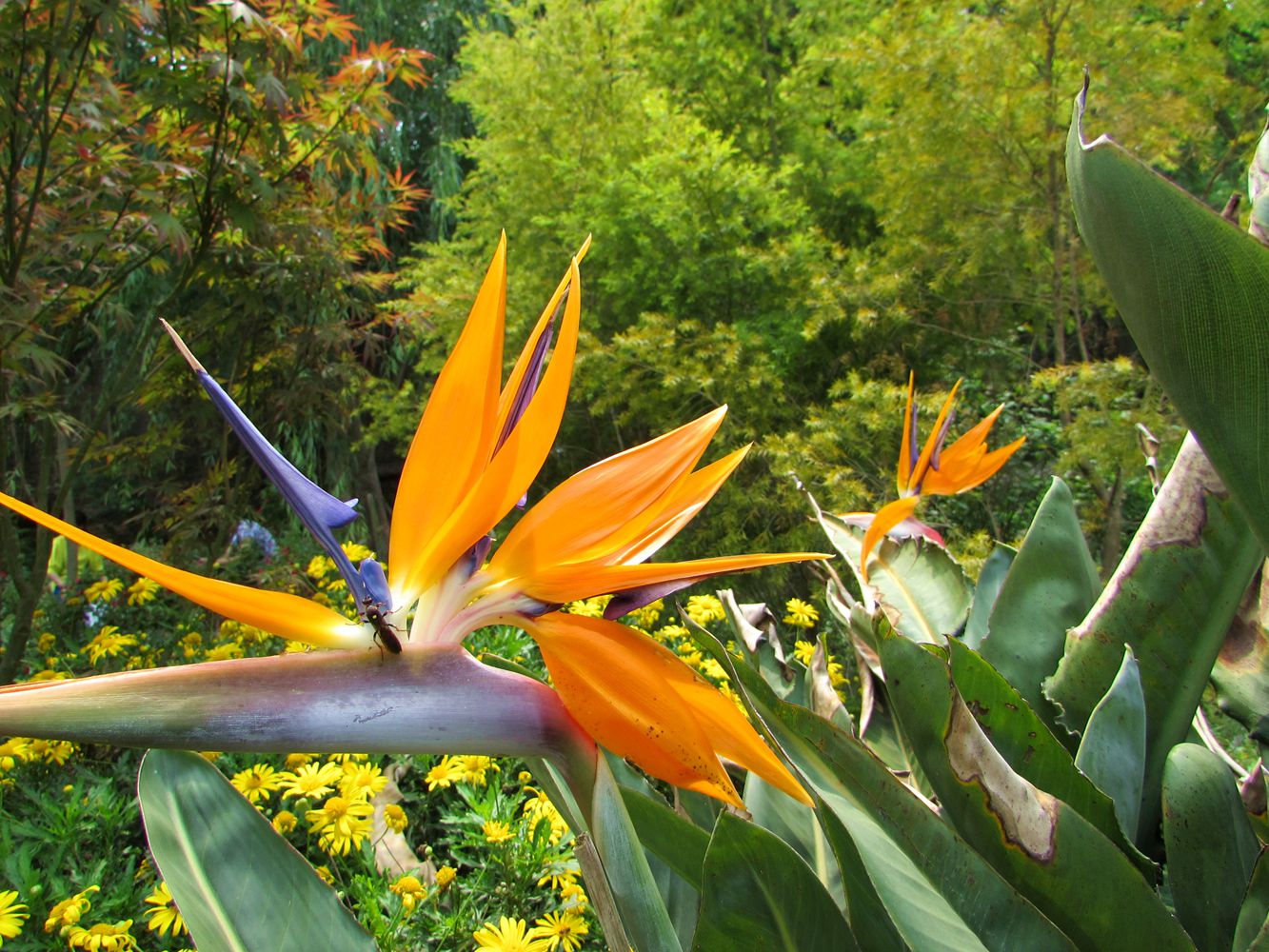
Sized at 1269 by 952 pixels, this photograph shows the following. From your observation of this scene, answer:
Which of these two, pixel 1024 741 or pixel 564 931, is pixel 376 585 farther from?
pixel 564 931

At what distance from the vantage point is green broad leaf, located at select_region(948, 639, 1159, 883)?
74cm

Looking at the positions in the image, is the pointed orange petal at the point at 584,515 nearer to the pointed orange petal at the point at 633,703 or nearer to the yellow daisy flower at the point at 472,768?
the pointed orange petal at the point at 633,703

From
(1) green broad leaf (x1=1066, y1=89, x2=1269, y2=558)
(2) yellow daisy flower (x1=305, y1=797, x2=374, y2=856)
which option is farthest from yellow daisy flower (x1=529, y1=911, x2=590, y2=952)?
(1) green broad leaf (x1=1066, y1=89, x2=1269, y2=558)

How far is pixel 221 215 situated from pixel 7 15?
0.72 m

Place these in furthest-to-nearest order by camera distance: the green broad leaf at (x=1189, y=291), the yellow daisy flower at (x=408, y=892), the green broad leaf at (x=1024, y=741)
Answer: the yellow daisy flower at (x=408, y=892) < the green broad leaf at (x=1024, y=741) < the green broad leaf at (x=1189, y=291)

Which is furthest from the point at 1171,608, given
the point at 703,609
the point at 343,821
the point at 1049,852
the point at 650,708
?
the point at 703,609

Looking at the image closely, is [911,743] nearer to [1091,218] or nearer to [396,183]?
[1091,218]

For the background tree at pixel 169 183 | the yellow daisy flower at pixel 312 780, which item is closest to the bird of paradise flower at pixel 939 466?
the yellow daisy flower at pixel 312 780

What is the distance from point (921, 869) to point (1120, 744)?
0.27m

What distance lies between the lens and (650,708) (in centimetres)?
40

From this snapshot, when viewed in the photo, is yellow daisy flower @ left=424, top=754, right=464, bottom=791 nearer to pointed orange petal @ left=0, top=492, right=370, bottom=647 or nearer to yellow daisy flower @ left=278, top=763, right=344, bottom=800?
yellow daisy flower @ left=278, top=763, right=344, bottom=800

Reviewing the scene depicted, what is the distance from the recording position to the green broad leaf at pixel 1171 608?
78 cm

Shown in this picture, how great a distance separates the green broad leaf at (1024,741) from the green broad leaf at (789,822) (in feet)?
0.63

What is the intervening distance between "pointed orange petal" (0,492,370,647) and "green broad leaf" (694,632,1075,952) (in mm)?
276
